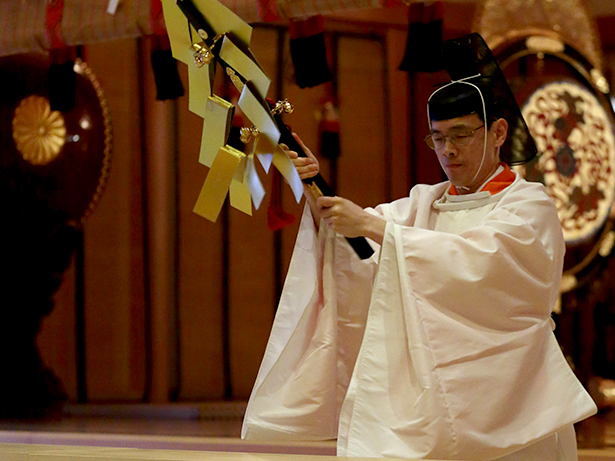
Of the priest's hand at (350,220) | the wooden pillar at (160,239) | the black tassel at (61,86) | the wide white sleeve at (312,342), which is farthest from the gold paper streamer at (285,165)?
the wooden pillar at (160,239)

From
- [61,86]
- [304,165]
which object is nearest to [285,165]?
[304,165]

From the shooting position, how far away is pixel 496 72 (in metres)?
2.27

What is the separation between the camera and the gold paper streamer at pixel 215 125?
1.83 meters

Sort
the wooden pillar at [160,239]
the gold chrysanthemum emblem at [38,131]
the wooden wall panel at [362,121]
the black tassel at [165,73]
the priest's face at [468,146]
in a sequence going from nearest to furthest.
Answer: the priest's face at [468,146] → the black tassel at [165,73] → the gold chrysanthemum emblem at [38,131] → the wooden pillar at [160,239] → the wooden wall panel at [362,121]

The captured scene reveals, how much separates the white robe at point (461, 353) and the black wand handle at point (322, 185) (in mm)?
135

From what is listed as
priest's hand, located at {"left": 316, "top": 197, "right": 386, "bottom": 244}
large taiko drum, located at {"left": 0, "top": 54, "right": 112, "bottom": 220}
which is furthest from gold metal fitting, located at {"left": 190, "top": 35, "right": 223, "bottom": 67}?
large taiko drum, located at {"left": 0, "top": 54, "right": 112, "bottom": 220}

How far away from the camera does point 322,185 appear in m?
2.12

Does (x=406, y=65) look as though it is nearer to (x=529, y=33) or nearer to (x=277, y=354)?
(x=277, y=354)

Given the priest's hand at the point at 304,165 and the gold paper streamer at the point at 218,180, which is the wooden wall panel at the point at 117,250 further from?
the gold paper streamer at the point at 218,180

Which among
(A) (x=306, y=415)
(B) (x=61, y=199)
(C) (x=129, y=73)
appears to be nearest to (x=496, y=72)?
(A) (x=306, y=415)

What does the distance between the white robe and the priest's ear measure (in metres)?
0.15

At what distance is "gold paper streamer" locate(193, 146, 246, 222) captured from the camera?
1846 millimetres

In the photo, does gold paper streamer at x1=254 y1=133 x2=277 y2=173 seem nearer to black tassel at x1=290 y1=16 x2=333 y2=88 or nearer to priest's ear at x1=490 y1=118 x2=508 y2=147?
priest's ear at x1=490 y1=118 x2=508 y2=147

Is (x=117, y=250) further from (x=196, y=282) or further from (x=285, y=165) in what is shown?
(x=285, y=165)
